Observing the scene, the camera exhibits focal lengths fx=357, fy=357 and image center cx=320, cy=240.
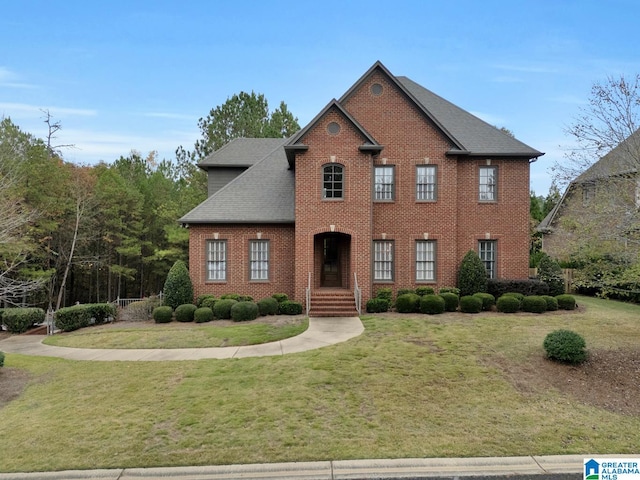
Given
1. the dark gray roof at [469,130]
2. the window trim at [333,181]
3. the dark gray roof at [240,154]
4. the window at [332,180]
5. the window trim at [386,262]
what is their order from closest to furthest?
the window trim at [333,181], the window at [332,180], the window trim at [386,262], the dark gray roof at [469,130], the dark gray roof at [240,154]

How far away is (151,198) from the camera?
30.9 meters

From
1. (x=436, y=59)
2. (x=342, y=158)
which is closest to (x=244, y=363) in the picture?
(x=342, y=158)

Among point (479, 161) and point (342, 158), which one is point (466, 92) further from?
point (342, 158)

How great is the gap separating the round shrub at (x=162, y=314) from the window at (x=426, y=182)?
39.4ft

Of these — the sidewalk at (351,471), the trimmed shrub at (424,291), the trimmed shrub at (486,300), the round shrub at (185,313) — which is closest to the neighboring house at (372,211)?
the trimmed shrub at (424,291)

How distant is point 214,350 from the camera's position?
10.2 meters

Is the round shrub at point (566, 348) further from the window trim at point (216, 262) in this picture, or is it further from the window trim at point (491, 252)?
the window trim at point (216, 262)

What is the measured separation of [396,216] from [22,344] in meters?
15.5

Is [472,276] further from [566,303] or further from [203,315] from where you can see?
[203,315]

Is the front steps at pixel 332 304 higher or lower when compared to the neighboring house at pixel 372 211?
lower

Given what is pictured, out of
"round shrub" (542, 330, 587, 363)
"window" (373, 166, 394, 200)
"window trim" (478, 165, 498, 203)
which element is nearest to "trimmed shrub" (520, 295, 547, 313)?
"window trim" (478, 165, 498, 203)

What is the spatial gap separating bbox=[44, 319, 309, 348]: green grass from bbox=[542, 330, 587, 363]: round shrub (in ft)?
22.8

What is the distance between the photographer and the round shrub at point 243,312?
1412 cm

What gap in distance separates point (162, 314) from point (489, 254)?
1504 centimetres
